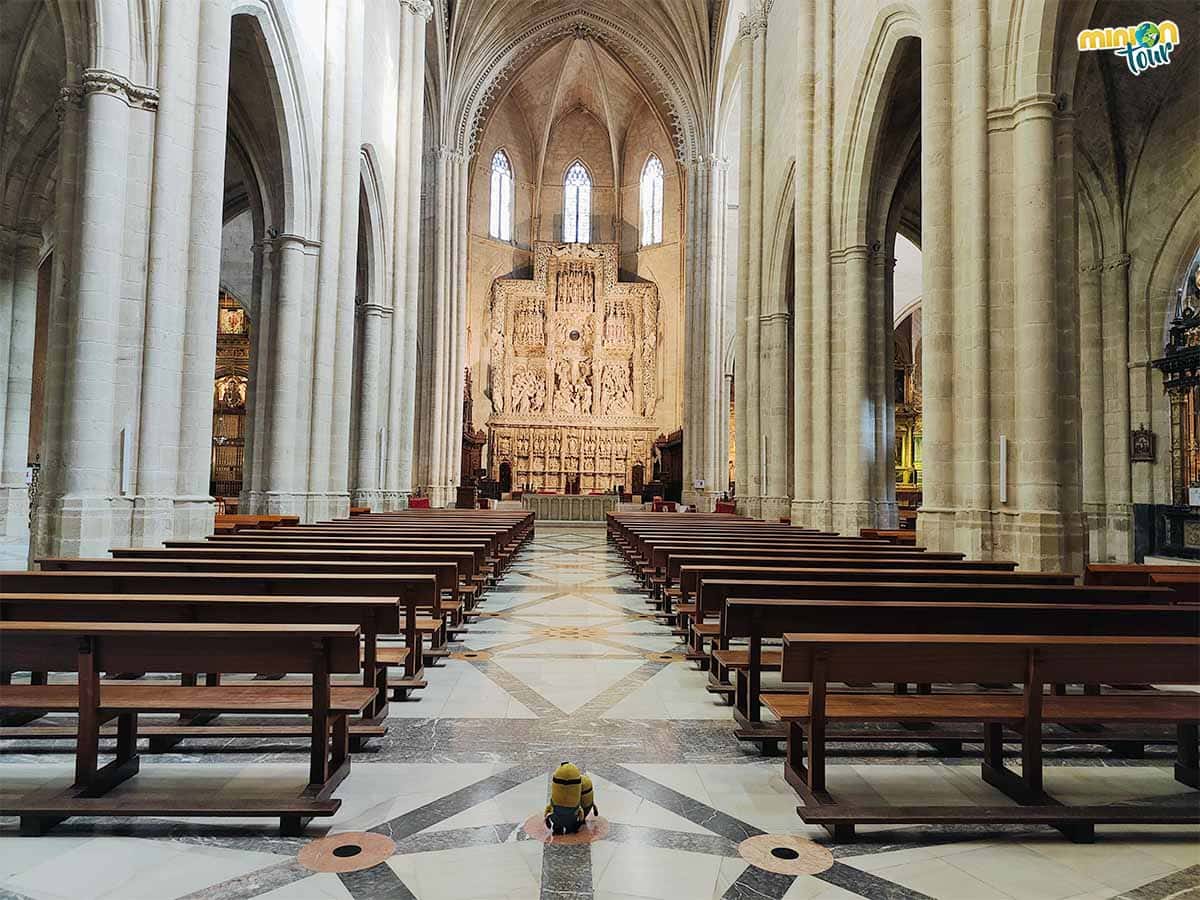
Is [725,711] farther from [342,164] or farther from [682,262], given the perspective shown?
[682,262]

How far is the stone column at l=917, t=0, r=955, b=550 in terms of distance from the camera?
985 centimetres

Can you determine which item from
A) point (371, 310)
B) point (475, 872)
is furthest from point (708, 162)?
point (475, 872)

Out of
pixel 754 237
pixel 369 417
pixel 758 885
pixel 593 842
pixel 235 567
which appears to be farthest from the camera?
pixel 754 237

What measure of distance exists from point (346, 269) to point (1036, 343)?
38.5 feet

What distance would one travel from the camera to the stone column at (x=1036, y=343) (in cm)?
863

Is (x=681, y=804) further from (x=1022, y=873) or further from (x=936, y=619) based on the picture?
(x=936, y=619)

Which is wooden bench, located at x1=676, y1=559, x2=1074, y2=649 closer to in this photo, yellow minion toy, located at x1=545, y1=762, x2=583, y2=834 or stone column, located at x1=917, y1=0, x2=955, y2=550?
yellow minion toy, located at x1=545, y1=762, x2=583, y2=834

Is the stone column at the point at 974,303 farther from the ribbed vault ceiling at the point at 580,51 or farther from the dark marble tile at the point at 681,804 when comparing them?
the ribbed vault ceiling at the point at 580,51

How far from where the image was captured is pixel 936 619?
14.5 feet

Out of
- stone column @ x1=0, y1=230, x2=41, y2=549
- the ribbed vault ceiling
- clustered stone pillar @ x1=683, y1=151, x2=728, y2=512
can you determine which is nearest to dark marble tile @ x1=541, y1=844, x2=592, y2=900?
stone column @ x1=0, y1=230, x2=41, y2=549

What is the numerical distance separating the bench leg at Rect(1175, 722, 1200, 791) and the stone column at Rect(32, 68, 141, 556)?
341 inches

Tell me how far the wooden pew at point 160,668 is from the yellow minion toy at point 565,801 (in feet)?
2.84

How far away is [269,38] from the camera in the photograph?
40.7ft

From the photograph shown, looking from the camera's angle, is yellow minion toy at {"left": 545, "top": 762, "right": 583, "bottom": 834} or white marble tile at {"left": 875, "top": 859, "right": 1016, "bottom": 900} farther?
yellow minion toy at {"left": 545, "top": 762, "right": 583, "bottom": 834}
